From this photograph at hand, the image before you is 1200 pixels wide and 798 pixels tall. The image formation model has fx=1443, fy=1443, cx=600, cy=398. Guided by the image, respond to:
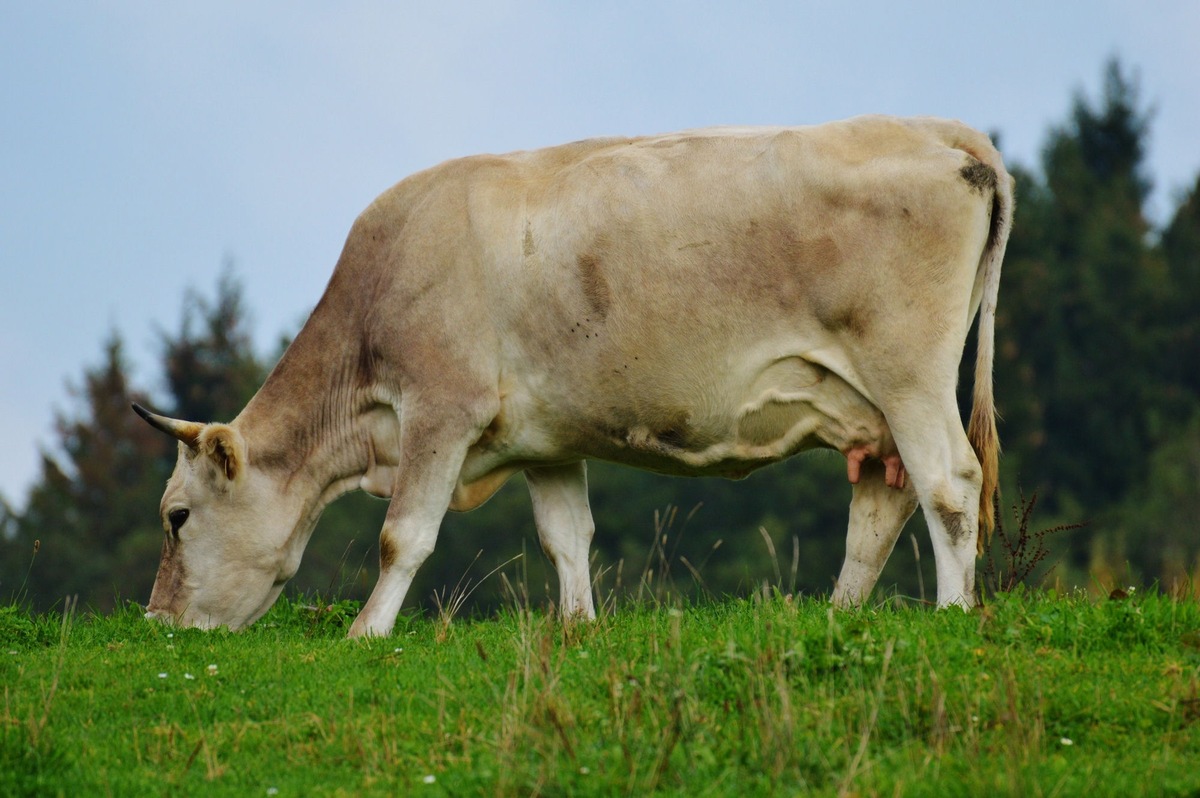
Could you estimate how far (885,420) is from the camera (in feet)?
26.2

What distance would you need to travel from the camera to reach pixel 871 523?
848 cm

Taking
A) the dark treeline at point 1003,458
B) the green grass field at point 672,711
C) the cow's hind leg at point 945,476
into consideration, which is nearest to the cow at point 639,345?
the cow's hind leg at point 945,476

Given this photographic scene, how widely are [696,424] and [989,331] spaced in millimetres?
1745

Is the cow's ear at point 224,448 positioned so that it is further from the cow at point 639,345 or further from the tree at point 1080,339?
the tree at point 1080,339

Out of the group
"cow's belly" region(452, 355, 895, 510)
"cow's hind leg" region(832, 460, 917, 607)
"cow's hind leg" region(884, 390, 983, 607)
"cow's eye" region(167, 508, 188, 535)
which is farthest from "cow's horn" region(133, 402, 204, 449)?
"cow's hind leg" region(884, 390, 983, 607)

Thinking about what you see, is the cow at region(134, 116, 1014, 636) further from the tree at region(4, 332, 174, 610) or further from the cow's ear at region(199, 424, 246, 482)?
the tree at region(4, 332, 174, 610)

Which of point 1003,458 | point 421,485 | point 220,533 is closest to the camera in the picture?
point 421,485

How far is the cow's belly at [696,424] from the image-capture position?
8070mm

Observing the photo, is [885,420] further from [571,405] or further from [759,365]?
[571,405]

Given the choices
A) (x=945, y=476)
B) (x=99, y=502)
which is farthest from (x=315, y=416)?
(x=99, y=502)

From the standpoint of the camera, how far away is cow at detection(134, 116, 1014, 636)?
7797mm

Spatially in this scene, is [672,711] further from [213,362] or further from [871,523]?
[213,362]

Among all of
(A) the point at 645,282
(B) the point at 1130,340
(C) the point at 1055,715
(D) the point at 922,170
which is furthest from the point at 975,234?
(B) the point at 1130,340

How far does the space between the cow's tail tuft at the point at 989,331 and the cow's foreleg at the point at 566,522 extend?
2567 millimetres
